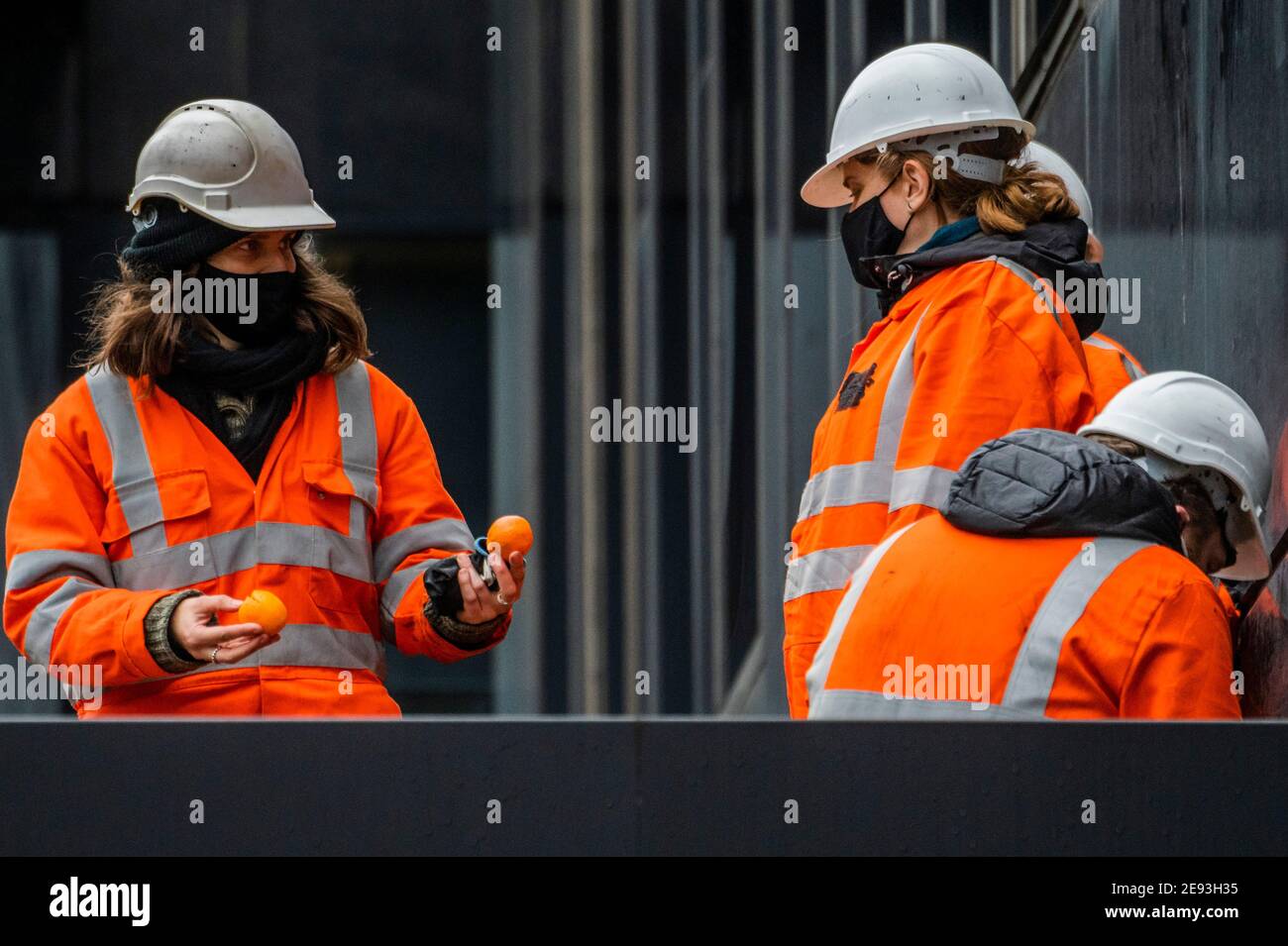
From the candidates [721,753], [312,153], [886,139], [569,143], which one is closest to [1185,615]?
[721,753]

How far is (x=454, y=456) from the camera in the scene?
15.1 m

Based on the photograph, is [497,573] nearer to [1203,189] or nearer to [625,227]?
[1203,189]

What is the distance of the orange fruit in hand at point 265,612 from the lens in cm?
377

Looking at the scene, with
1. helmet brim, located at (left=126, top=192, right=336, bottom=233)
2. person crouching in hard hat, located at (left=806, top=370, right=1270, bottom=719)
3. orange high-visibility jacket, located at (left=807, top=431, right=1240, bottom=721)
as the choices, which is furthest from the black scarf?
orange high-visibility jacket, located at (left=807, top=431, right=1240, bottom=721)

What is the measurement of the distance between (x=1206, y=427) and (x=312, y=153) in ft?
36.2

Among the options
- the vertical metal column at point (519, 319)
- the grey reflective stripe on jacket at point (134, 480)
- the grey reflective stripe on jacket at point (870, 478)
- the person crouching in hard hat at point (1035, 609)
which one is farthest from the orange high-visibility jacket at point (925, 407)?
the vertical metal column at point (519, 319)

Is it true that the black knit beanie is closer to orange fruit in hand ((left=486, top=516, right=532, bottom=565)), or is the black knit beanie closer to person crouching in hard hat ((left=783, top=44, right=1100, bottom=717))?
orange fruit in hand ((left=486, top=516, right=532, bottom=565))

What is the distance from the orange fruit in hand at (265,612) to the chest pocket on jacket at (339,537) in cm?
38

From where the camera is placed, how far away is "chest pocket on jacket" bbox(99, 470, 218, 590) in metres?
4.13

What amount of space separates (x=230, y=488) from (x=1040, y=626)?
166 cm

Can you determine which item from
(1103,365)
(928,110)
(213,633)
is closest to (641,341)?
(1103,365)

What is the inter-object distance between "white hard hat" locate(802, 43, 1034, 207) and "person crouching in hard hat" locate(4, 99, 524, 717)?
1192 mm
